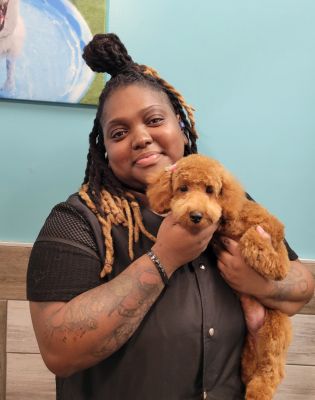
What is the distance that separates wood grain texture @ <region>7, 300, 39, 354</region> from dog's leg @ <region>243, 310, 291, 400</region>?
2.40 ft

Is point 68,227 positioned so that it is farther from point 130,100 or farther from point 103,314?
point 130,100

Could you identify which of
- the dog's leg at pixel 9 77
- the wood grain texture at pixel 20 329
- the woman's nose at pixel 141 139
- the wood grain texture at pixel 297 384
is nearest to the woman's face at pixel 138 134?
the woman's nose at pixel 141 139

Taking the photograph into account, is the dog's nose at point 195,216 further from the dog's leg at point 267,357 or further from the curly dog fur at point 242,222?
the dog's leg at point 267,357

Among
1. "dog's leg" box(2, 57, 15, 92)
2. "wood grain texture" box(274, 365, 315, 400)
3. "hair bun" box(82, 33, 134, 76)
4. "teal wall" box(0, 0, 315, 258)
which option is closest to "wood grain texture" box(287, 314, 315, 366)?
"wood grain texture" box(274, 365, 315, 400)

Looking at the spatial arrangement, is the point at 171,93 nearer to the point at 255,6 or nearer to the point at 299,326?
the point at 255,6

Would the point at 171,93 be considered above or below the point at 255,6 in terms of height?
below

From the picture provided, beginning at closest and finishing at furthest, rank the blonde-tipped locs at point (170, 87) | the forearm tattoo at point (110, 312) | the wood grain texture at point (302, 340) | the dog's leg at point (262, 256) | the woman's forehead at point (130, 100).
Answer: the forearm tattoo at point (110, 312) < the dog's leg at point (262, 256) < the woman's forehead at point (130, 100) < the blonde-tipped locs at point (170, 87) < the wood grain texture at point (302, 340)

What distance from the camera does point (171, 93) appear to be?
1.01 m

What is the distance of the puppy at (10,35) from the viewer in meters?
1.17

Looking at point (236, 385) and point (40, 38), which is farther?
point (40, 38)

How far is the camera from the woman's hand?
0.69 m

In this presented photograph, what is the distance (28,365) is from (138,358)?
0.71 meters

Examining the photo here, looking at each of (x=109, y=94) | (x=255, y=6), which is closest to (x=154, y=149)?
(x=109, y=94)

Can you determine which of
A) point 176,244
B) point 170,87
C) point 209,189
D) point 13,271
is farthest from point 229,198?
point 13,271
